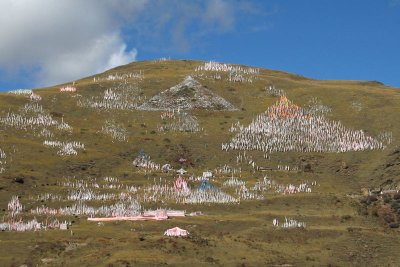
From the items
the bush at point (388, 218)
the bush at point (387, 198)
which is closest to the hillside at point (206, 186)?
the bush at point (387, 198)

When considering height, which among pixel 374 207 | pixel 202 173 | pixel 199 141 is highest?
pixel 199 141

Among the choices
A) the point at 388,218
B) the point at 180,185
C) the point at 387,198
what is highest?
the point at 180,185

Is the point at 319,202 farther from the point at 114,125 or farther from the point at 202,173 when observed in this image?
the point at 114,125

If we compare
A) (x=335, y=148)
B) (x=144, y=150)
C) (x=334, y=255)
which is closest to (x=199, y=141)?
(x=144, y=150)

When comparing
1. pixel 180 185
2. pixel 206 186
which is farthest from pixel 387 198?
pixel 180 185

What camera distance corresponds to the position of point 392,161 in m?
153

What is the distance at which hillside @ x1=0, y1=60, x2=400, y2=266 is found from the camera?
87.9 m

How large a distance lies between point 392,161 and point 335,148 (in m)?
24.9

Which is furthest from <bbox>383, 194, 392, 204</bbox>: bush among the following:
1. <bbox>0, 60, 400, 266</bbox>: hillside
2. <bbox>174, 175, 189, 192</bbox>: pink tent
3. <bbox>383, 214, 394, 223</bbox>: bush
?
<bbox>174, 175, 189, 192</bbox>: pink tent

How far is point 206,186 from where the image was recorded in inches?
5413

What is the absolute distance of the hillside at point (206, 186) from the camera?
87.9 m

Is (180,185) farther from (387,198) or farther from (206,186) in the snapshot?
(387,198)

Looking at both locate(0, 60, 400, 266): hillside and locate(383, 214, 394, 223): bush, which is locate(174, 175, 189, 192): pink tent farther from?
locate(383, 214, 394, 223): bush

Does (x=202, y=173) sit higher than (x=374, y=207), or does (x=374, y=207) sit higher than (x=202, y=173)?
(x=202, y=173)
